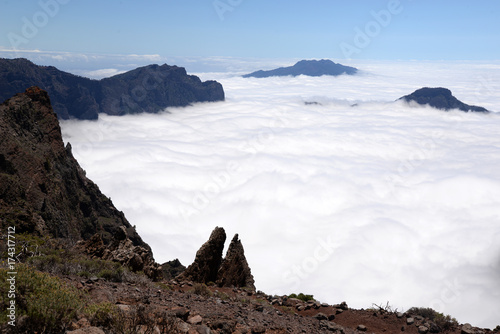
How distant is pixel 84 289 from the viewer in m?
10.5

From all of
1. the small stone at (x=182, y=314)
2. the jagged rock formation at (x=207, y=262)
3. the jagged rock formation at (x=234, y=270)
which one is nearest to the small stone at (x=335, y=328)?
the small stone at (x=182, y=314)

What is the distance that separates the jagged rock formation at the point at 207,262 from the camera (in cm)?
2177

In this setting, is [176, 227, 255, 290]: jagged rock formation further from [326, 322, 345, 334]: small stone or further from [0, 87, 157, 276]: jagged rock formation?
[326, 322, 345, 334]: small stone

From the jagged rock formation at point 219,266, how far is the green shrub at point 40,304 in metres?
14.1

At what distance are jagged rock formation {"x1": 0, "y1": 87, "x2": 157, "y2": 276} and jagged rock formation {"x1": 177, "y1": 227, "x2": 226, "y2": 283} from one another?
9.19 ft

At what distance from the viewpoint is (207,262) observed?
22859 mm

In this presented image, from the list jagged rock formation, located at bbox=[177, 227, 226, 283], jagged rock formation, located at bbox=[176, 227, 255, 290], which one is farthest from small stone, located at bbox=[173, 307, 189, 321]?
jagged rock formation, located at bbox=[176, 227, 255, 290]

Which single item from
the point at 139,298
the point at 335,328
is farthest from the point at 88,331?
the point at 335,328

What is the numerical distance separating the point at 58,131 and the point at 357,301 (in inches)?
3911

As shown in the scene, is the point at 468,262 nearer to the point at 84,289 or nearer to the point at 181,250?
the point at 181,250

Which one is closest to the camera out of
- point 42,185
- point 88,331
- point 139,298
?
point 88,331

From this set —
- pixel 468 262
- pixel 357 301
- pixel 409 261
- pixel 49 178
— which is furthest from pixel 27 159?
pixel 468 262

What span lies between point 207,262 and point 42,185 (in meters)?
32.5

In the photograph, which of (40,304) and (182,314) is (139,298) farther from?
(40,304)
